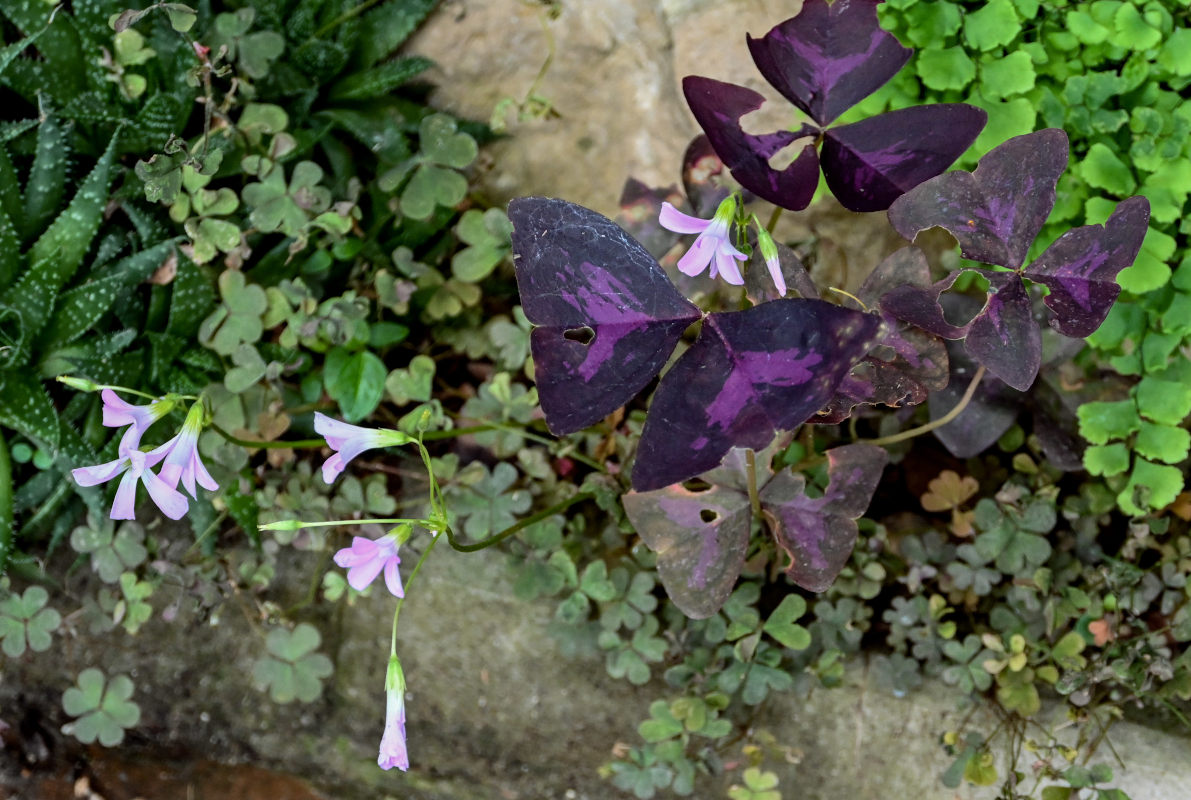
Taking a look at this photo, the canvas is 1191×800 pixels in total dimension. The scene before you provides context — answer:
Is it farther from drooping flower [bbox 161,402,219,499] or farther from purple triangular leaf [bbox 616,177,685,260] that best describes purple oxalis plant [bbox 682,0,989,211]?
drooping flower [bbox 161,402,219,499]

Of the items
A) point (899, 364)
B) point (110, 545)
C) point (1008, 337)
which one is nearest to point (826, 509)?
point (899, 364)

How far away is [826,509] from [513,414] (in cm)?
64

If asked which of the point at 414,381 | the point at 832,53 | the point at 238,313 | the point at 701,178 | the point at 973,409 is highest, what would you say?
the point at 832,53

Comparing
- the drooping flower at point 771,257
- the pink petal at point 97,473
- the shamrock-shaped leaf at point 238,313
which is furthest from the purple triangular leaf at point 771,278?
the shamrock-shaped leaf at point 238,313

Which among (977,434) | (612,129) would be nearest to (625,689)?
(977,434)

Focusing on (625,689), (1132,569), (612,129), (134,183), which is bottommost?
→ (625,689)

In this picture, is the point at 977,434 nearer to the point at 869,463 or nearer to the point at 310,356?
the point at 869,463

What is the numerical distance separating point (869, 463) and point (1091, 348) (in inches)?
21.6

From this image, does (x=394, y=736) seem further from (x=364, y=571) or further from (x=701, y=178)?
(x=701, y=178)

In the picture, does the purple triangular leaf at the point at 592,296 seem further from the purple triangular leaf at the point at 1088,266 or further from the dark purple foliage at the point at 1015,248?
the purple triangular leaf at the point at 1088,266

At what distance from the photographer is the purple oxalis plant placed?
1.20 metres

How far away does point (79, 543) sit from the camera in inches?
67.7

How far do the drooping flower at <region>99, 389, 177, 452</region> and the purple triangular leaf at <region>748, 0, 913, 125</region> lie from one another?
0.91 meters

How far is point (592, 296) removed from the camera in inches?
43.0
